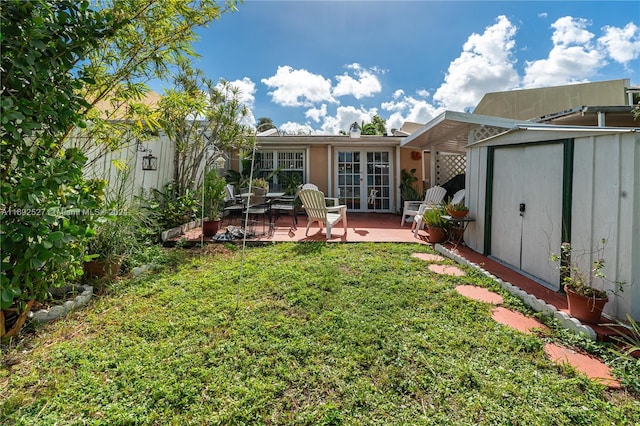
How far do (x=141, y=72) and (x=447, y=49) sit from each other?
8789mm

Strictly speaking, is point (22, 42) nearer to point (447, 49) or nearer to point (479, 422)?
point (479, 422)

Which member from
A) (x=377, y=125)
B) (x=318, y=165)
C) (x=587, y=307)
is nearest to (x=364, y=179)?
(x=318, y=165)

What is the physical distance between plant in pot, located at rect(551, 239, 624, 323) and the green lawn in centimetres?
44

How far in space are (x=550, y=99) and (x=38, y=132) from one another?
58.8ft

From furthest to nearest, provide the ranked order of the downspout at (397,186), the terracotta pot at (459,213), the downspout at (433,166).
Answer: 1. the downspout at (397,186)
2. the downspout at (433,166)
3. the terracotta pot at (459,213)

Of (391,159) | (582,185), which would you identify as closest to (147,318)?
(582,185)

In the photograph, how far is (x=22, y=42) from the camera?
1.80m

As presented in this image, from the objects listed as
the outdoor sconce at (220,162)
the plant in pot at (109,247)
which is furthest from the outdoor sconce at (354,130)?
the plant in pot at (109,247)

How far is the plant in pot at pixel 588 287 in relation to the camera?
2486 millimetres

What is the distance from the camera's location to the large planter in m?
2.48

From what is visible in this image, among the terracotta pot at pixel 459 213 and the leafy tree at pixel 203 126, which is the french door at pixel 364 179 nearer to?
the leafy tree at pixel 203 126

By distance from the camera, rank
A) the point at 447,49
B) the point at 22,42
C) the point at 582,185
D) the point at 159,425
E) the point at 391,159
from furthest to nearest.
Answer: the point at 391,159 → the point at 447,49 → the point at 582,185 → the point at 22,42 → the point at 159,425

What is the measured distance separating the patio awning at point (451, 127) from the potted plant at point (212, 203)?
508 centimetres

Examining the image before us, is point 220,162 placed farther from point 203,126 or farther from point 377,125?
point 377,125
